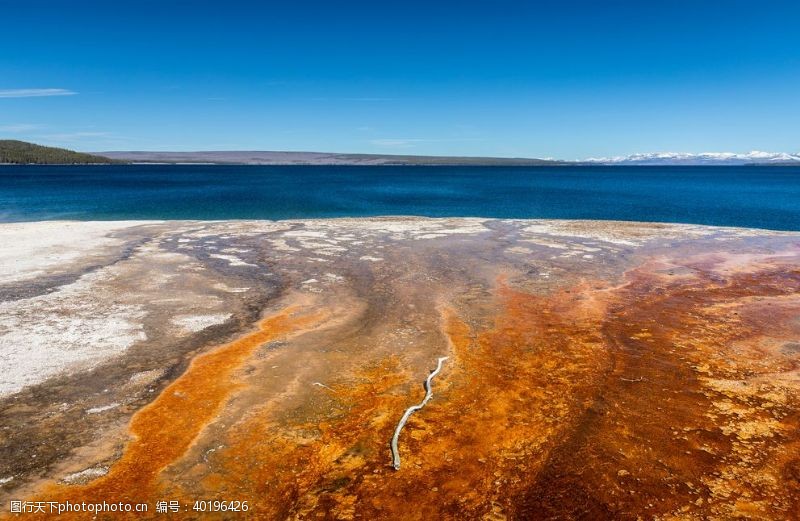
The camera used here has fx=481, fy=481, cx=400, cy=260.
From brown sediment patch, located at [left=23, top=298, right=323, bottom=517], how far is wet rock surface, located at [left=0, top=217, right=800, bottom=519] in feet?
0.12

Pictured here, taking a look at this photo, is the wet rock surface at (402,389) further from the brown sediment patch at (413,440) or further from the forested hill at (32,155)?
the forested hill at (32,155)

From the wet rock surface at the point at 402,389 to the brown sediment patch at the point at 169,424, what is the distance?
0.12 ft

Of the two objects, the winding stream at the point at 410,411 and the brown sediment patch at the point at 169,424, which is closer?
the brown sediment patch at the point at 169,424

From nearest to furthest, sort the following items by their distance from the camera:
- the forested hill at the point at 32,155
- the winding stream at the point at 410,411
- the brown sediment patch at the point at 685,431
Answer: the brown sediment patch at the point at 685,431, the winding stream at the point at 410,411, the forested hill at the point at 32,155

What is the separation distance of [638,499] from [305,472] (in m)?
3.96

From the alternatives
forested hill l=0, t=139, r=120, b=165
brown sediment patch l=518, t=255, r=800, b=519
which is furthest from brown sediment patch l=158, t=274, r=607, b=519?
forested hill l=0, t=139, r=120, b=165

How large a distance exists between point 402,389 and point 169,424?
3.59 m

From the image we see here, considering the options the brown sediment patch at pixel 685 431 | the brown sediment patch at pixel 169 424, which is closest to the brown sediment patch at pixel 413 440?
the brown sediment patch at pixel 685 431

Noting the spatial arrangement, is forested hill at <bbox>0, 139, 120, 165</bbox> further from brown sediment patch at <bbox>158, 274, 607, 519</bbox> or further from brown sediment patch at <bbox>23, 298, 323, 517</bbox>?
brown sediment patch at <bbox>158, 274, 607, 519</bbox>

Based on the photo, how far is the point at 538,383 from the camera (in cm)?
842

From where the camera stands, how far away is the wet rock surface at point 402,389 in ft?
18.8

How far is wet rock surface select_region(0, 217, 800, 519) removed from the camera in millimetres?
5719

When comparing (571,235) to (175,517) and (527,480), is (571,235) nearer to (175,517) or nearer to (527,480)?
(527,480)

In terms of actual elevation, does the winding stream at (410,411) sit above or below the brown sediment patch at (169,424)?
above
